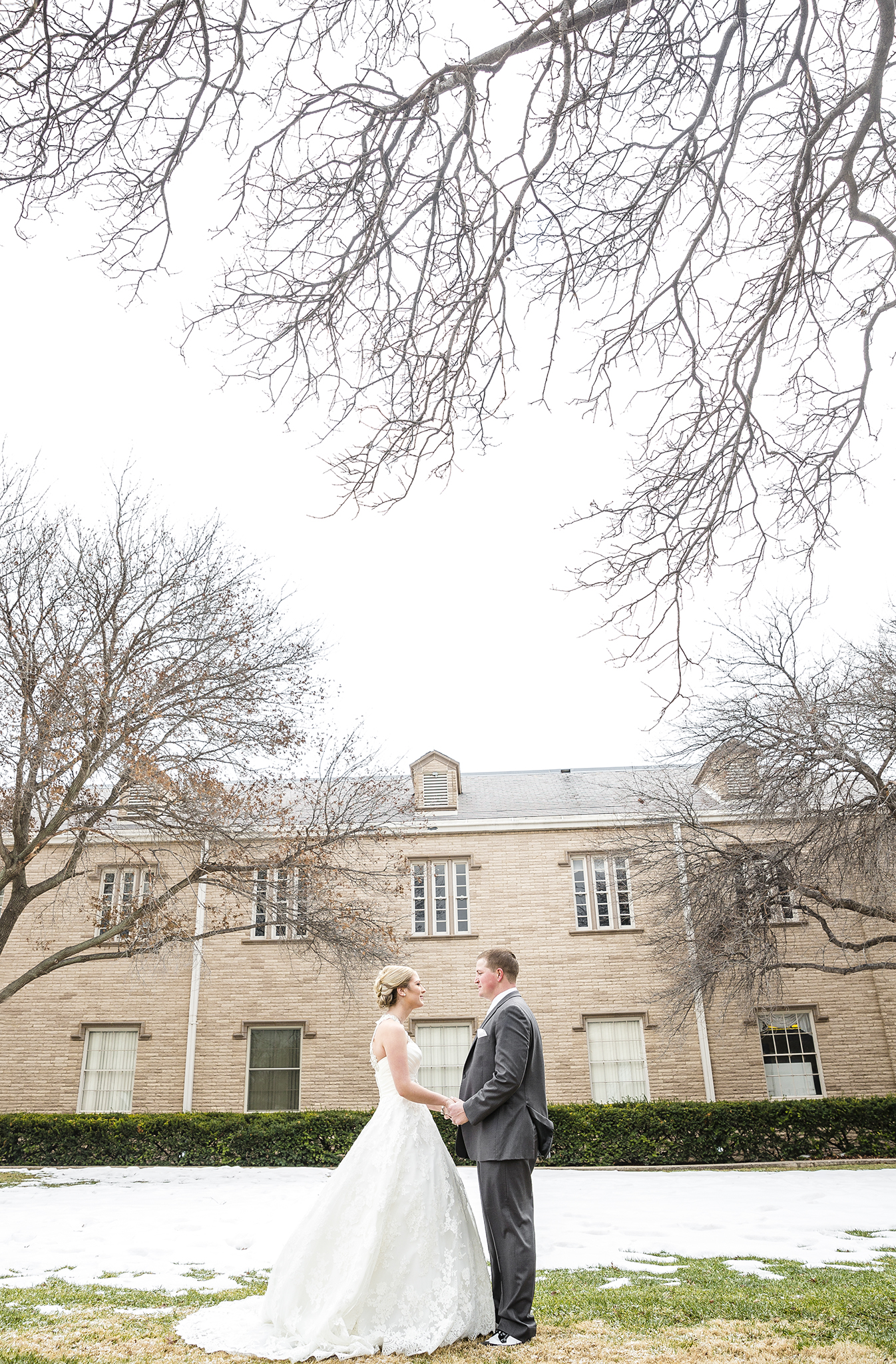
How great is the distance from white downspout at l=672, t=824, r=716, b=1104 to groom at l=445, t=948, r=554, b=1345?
38.3 ft

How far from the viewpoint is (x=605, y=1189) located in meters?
12.4

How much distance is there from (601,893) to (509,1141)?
55.1ft

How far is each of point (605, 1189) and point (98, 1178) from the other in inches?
300

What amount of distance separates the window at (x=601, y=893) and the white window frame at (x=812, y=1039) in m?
3.24

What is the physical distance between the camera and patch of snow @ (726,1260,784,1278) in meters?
6.14

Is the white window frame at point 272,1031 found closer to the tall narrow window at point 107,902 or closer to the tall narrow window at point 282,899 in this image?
the tall narrow window at point 107,902

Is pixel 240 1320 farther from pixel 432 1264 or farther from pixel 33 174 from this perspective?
pixel 33 174

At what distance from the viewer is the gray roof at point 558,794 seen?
2109 centimetres

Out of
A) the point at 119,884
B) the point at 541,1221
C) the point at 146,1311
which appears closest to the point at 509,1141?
the point at 146,1311

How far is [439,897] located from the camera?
20844 mm

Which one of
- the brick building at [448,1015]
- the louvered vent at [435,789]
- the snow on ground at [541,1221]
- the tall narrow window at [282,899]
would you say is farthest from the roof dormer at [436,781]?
the snow on ground at [541,1221]

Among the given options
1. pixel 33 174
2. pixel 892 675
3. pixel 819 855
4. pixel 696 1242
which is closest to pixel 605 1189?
pixel 696 1242

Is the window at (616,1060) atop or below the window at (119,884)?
below

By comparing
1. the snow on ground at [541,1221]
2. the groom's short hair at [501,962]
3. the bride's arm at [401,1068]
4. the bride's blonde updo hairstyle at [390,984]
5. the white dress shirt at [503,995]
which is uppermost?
the groom's short hair at [501,962]
